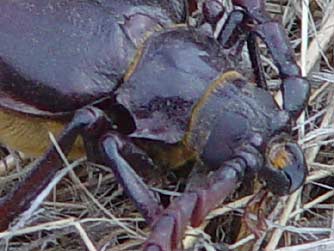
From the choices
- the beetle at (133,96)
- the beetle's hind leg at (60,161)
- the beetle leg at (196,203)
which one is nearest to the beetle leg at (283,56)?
the beetle at (133,96)

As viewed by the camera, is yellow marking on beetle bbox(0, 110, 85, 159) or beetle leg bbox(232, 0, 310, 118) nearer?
beetle leg bbox(232, 0, 310, 118)

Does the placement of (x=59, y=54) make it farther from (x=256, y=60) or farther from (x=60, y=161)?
(x=256, y=60)

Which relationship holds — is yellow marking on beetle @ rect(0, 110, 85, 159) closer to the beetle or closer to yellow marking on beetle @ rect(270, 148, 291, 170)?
the beetle

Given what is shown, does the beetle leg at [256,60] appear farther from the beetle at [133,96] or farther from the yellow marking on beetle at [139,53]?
the yellow marking on beetle at [139,53]

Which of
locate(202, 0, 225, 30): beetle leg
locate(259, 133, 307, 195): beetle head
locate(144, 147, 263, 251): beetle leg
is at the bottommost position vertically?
locate(259, 133, 307, 195): beetle head

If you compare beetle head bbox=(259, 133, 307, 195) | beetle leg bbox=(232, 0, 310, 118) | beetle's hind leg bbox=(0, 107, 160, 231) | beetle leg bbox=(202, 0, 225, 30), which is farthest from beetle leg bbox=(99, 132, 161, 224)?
beetle leg bbox=(202, 0, 225, 30)

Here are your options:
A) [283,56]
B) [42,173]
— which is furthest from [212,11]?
[42,173]
